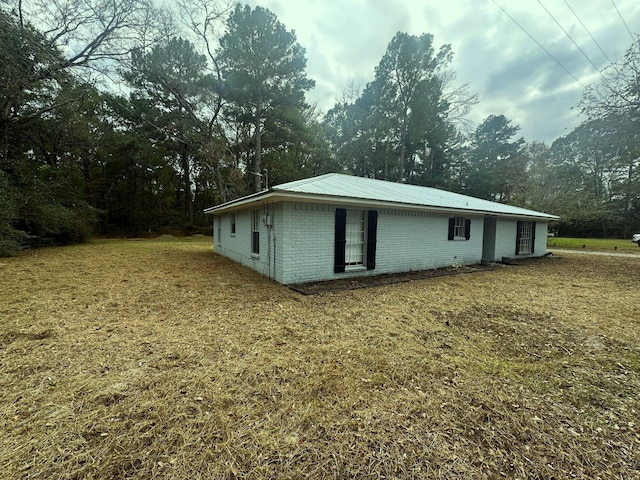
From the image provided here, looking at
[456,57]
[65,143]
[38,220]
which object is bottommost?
[38,220]

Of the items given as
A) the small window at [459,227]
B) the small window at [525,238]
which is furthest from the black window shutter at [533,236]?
the small window at [459,227]

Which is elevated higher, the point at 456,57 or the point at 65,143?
the point at 456,57

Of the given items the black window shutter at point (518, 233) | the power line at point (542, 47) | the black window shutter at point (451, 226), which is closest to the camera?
the power line at point (542, 47)

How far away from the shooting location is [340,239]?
6.70m

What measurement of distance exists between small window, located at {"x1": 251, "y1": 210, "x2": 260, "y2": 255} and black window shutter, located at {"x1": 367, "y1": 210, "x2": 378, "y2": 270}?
309 centimetres

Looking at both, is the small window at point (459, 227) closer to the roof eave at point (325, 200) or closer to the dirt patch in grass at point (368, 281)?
the roof eave at point (325, 200)

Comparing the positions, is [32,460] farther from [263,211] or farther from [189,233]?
[189,233]

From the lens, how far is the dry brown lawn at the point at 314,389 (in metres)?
1.67

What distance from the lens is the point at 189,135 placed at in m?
19.5

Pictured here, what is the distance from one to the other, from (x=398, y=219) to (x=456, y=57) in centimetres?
1829

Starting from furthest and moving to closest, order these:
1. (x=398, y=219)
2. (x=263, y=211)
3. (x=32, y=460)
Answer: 1. (x=398, y=219)
2. (x=263, y=211)
3. (x=32, y=460)

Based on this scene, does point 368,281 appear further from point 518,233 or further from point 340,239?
point 518,233

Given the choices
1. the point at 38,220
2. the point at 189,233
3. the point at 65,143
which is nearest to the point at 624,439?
the point at 38,220

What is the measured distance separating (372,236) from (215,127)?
18.4 m
